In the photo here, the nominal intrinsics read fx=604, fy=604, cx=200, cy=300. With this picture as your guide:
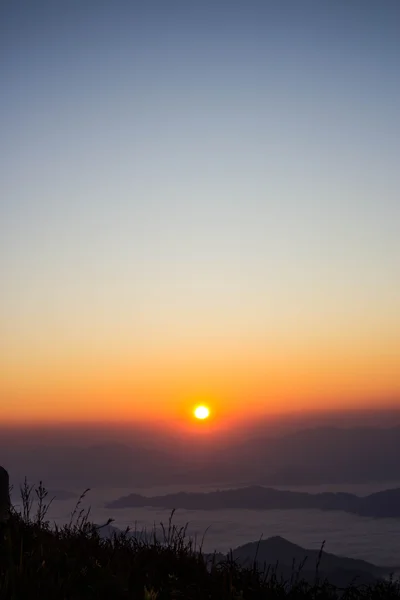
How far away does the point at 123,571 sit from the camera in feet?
19.0

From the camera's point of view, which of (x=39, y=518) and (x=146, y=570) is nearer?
(x=146, y=570)

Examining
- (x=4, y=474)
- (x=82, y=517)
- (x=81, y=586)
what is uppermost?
(x=4, y=474)

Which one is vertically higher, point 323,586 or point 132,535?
point 132,535

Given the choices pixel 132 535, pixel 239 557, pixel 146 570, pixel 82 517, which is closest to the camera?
pixel 146 570

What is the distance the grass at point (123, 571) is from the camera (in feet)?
16.3

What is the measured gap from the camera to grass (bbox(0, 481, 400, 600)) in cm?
497

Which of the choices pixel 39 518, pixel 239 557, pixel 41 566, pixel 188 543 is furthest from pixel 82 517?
pixel 41 566

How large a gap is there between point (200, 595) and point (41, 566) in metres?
1.44

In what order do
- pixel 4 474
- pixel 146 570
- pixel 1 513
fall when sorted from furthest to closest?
pixel 4 474
pixel 1 513
pixel 146 570

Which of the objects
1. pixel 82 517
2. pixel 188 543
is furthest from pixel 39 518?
pixel 188 543

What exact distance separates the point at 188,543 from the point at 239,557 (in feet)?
2.05

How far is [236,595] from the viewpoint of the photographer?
5582mm

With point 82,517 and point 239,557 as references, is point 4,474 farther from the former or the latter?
point 239,557

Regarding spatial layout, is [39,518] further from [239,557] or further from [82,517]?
[239,557]
